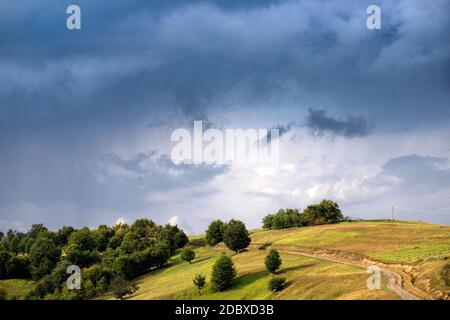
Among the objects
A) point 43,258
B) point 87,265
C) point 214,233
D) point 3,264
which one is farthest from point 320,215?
point 3,264

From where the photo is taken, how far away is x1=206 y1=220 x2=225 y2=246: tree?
590 feet

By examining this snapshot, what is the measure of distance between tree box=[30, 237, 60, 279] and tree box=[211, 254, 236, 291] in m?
102

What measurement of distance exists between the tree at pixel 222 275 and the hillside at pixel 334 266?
1.87 m

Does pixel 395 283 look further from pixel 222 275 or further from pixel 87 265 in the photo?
pixel 87 265

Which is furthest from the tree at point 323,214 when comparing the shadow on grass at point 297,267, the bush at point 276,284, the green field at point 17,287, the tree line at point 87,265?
the green field at point 17,287

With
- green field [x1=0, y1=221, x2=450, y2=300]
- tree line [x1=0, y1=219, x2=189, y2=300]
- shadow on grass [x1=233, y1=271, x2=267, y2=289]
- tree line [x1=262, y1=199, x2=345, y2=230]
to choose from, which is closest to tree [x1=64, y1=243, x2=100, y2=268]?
tree line [x1=0, y1=219, x2=189, y2=300]

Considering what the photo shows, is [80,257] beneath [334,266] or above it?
beneath

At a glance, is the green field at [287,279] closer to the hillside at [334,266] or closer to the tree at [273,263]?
the hillside at [334,266]

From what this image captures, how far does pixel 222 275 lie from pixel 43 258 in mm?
112704

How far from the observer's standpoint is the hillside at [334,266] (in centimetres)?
6931

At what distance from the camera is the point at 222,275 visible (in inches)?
3893
